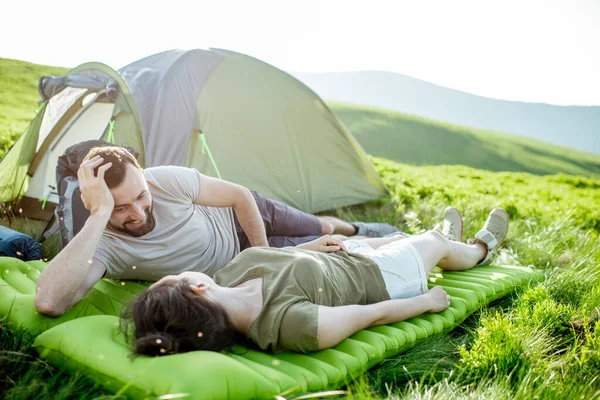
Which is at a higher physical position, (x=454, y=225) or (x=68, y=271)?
(x=454, y=225)

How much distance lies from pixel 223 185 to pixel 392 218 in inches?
110

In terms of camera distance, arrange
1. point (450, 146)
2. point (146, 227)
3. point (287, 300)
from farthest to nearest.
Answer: point (450, 146)
point (146, 227)
point (287, 300)

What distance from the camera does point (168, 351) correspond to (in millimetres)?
1958

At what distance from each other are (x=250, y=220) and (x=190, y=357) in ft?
5.14

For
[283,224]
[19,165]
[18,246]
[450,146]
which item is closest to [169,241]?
[283,224]

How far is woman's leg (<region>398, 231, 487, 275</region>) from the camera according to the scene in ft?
10.5

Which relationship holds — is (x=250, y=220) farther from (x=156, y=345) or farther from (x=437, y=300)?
(x=156, y=345)

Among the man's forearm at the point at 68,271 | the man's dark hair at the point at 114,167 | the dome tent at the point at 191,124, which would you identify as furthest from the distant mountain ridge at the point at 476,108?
the man's forearm at the point at 68,271

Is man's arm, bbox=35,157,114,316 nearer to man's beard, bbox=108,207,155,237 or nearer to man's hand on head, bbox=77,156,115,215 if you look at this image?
man's hand on head, bbox=77,156,115,215

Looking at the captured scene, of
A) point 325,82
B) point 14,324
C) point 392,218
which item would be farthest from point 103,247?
point 325,82

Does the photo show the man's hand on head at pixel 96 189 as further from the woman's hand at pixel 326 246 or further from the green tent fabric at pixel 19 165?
the green tent fabric at pixel 19 165

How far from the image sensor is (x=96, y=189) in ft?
8.56

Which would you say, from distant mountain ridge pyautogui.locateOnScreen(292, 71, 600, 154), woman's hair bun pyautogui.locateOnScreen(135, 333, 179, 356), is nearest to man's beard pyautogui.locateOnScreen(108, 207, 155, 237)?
woman's hair bun pyautogui.locateOnScreen(135, 333, 179, 356)

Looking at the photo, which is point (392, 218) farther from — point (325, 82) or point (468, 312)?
point (325, 82)
